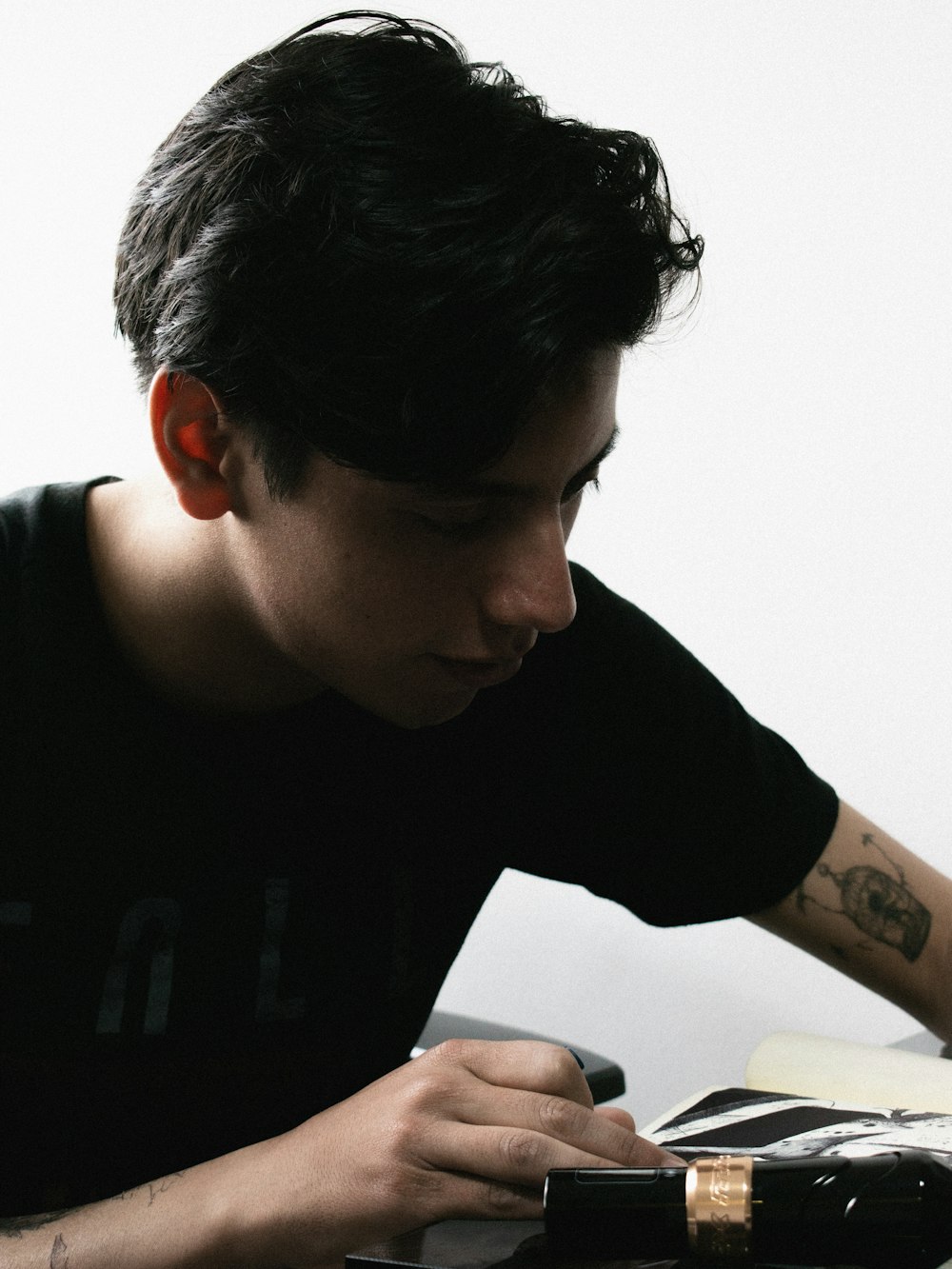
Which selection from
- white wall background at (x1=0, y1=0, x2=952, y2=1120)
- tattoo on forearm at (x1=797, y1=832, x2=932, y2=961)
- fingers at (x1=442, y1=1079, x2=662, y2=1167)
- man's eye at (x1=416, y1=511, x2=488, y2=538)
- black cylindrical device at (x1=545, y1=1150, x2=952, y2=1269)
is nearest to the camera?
black cylindrical device at (x1=545, y1=1150, x2=952, y2=1269)

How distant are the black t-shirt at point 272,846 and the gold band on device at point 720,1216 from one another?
0.44m

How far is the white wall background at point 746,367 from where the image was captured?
4.74 ft

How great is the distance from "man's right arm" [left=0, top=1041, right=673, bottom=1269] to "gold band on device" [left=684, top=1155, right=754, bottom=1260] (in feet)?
0.30

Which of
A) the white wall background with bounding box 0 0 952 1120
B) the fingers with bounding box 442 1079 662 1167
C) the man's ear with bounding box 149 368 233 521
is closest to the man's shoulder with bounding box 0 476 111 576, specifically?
the man's ear with bounding box 149 368 233 521

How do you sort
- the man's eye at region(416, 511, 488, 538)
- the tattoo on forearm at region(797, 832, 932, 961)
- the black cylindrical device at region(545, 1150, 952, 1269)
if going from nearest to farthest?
the black cylindrical device at region(545, 1150, 952, 1269) → the man's eye at region(416, 511, 488, 538) → the tattoo on forearm at region(797, 832, 932, 961)

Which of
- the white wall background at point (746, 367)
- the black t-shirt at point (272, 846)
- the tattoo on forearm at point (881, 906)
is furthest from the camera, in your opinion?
the white wall background at point (746, 367)

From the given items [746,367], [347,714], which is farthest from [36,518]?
[746,367]

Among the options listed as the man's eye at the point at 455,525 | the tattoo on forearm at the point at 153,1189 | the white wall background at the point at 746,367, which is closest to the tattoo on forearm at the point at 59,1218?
the tattoo on forearm at the point at 153,1189

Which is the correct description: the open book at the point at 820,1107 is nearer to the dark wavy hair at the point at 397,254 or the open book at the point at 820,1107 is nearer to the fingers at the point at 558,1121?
the fingers at the point at 558,1121

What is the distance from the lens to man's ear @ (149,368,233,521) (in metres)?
0.77

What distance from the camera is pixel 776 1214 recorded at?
509mm

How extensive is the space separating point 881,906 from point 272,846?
0.46m

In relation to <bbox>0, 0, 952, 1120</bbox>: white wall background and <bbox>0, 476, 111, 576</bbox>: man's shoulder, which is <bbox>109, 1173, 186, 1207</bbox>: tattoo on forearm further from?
<bbox>0, 0, 952, 1120</bbox>: white wall background

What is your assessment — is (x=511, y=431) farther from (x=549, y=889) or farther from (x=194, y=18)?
(x=194, y=18)
